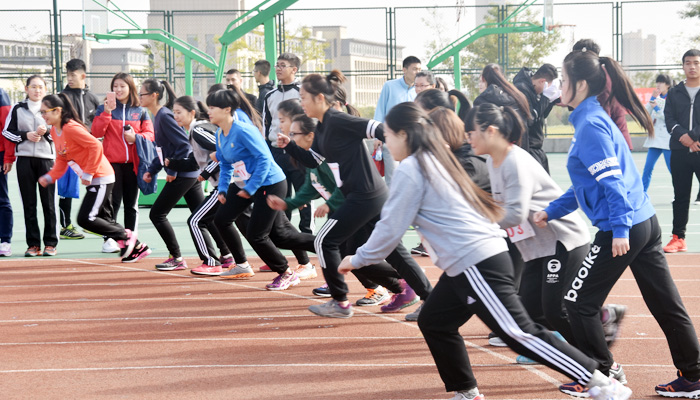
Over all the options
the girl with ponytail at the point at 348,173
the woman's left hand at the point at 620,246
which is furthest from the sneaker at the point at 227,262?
the woman's left hand at the point at 620,246

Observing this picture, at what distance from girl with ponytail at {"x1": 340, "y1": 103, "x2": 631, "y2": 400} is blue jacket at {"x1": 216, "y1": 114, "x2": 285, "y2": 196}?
124 inches

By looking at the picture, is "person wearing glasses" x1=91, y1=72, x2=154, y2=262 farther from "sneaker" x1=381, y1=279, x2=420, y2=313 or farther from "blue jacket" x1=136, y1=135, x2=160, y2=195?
"sneaker" x1=381, y1=279, x2=420, y2=313

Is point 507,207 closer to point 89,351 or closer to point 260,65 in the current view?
point 89,351

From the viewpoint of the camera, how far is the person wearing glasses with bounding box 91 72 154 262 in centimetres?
902

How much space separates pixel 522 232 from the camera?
4.49 meters

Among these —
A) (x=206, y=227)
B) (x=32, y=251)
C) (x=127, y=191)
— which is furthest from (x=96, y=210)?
(x=32, y=251)

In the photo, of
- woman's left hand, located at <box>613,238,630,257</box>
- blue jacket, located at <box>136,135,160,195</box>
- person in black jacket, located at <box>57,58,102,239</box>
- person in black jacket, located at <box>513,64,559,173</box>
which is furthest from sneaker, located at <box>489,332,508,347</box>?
person in black jacket, located at <box>57,58,102,239</box>

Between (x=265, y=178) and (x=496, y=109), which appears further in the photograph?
(x=265, y=178)

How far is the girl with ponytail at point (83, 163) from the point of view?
8.51m

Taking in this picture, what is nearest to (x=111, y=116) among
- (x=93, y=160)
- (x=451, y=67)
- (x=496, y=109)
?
(x=93, y=160)

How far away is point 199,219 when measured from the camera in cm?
803

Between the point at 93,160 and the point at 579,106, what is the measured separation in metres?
5.73

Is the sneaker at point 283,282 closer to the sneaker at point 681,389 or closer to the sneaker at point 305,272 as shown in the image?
the sneaker at point 305,272

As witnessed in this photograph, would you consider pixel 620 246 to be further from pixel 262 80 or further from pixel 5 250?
pixel 5 250
